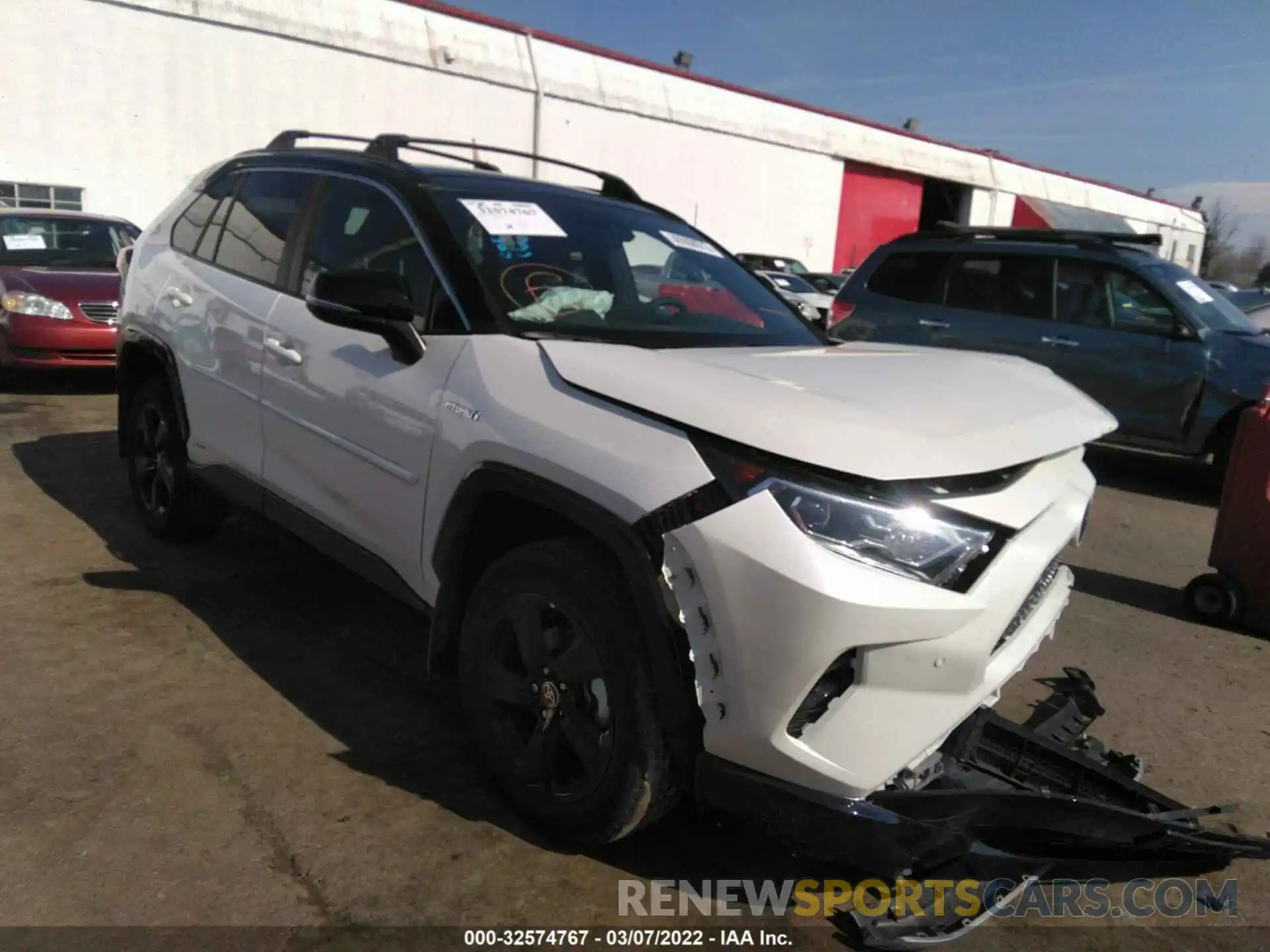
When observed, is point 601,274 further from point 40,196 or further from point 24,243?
point 40,196

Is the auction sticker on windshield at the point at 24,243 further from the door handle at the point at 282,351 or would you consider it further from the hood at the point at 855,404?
the hood at the point at 855,404

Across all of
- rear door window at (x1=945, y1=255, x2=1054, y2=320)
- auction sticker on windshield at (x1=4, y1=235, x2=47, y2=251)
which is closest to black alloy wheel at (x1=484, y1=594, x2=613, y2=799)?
rear door window at (x1=945, y1=255, x2=1054, y2=320)

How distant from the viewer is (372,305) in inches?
111

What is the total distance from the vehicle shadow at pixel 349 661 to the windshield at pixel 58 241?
13.7 ft

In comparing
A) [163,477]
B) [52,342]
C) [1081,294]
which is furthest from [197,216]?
[1081,294]

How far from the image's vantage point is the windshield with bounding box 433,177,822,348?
9.83 ft

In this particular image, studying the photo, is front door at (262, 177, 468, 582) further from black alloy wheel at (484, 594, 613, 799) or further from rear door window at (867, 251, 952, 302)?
rear door window at (867, 251, 952, 302)

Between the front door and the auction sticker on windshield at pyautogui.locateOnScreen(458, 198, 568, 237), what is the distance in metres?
0.22

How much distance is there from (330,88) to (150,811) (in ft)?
57.6

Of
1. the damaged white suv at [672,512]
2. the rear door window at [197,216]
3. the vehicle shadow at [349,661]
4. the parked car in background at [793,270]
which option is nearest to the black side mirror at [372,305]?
the damaged white suv at [672,512]

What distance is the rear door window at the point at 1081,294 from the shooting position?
7797mm

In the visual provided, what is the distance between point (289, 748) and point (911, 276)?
7.00 m

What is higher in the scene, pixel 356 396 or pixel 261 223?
pixel 261 223

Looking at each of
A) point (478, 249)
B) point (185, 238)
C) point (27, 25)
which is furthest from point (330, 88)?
point (478, 249)
